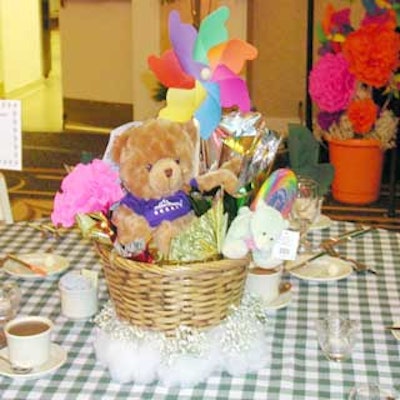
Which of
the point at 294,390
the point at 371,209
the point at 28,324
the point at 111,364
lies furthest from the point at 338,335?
the point at 371,209

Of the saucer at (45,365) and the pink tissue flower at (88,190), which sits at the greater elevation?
the pink tissue flower at (88,190)

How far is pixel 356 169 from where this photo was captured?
4523 mm

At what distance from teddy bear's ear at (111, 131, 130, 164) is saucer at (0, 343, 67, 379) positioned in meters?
0.35

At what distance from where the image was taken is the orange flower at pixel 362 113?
4305 mm

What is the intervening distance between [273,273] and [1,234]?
769mm

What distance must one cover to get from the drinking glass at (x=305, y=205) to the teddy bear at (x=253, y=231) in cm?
59

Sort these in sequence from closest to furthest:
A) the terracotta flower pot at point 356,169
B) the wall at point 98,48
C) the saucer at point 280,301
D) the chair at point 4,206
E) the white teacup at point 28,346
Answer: the white teacup at point 28,346 < the saucer at point 280,301 < the chair at point 4,206 < the terracotta flower pot at point 356,169 < the wall at point 98,48

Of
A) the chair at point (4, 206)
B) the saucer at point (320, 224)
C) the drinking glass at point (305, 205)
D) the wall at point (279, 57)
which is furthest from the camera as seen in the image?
the wall at point (279, 57)

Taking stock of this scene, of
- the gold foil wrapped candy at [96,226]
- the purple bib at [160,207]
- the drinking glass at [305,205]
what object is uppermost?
the purple bib at [160,207]

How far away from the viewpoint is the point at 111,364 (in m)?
1.37

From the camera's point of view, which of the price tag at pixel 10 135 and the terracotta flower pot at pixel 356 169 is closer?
the price tag at pixel 10 135

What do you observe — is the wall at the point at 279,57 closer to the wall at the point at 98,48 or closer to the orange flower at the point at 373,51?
the wall at the point at 98,48

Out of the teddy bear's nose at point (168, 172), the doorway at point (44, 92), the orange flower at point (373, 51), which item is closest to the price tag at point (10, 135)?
the teddy bear's nose at point (168, 172)

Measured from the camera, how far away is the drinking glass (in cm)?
193
